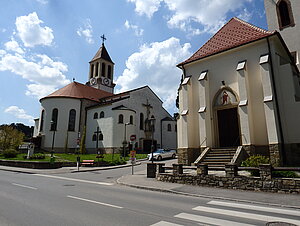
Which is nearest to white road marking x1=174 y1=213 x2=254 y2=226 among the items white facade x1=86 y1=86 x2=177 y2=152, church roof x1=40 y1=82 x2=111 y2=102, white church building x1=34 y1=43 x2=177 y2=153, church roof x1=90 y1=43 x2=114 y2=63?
white facade x1=86 y1=86 x2=177 y2=152

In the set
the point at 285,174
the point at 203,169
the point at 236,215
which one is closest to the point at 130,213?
the point at 236,215

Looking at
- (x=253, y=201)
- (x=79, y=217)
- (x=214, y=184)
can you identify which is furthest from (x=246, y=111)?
(x=79, y=217)

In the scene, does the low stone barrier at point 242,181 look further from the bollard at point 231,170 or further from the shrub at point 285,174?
the shrub at point 285,174

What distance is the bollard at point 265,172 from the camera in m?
8.91

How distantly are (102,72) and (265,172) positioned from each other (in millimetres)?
51958

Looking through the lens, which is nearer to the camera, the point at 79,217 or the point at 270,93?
the point at 79,217

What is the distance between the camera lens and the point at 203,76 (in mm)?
17312

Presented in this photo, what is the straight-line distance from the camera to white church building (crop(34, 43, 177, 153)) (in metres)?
36.8

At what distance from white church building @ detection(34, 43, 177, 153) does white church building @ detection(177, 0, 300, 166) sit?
18.8 meters

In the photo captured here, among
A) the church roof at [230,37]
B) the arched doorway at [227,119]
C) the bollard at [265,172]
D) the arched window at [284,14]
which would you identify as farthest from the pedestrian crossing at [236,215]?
the arched window at [284,14]

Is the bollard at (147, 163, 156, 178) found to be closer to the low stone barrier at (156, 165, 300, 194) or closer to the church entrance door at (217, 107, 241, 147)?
the low stone barrier at (156, 165, 300, 194)

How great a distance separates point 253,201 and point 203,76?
1182 cm

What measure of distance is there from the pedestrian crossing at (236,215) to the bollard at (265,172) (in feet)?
8.74

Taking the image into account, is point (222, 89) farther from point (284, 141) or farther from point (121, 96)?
point (121, 96)
